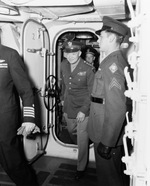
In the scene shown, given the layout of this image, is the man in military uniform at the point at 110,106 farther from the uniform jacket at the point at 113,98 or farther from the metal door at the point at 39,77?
the metal door at the point at 39,77

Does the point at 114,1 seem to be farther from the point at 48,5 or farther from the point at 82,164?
the point at 82,164

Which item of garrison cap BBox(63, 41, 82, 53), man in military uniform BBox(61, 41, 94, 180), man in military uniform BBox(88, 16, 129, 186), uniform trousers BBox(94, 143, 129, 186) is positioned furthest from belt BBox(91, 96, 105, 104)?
garrison cap BBox(63, 41, 82, 53)

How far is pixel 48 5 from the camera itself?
9.12 feet

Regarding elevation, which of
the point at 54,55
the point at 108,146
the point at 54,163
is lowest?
the point at 54,163

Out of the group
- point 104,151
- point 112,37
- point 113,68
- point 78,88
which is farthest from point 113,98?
point 78,88

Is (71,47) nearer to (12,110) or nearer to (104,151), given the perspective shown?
(12,110)

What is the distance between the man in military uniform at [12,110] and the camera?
2.43 m

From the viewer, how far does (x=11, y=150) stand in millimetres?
2432

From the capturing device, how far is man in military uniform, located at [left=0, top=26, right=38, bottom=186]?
243 cm

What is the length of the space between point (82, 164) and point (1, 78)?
5.62ft

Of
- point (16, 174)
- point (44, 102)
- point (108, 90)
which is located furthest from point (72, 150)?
point (108, 90)

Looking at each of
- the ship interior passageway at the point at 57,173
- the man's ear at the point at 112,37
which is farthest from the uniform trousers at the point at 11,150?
the man's ear at the point at 112,37

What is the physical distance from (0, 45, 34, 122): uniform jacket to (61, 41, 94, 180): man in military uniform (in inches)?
38.4

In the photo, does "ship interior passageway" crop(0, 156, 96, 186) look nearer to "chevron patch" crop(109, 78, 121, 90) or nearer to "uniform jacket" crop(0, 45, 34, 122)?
"uniform jacket" crop(0, 45, 34, 122)
